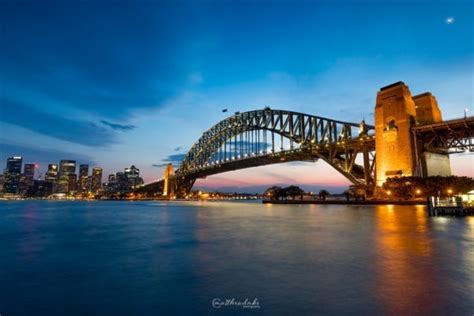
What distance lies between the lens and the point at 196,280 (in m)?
6.20

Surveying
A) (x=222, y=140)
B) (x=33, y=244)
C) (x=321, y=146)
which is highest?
(x=222, y=140)

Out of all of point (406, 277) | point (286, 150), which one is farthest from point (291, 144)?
point (406, 277)

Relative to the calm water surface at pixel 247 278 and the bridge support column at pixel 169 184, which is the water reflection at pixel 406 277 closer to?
the calm water surface at pixel 247 278

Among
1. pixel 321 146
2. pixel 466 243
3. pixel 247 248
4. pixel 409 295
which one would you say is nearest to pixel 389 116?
pixel 321 146

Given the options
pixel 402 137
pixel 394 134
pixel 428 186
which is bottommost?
pixel 428 186

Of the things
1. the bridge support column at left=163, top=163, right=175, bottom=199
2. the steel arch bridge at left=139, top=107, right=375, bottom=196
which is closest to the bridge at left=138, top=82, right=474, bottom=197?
the steel arch bridge at left=139, top=107, right=375, bottom=196

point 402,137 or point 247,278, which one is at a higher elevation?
point 402,137

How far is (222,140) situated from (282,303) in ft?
281

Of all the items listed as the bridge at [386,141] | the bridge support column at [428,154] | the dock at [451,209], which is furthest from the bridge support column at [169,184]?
the dock at [451,209]

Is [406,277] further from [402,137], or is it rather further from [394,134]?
[394,134]

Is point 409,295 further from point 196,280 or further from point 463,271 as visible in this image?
point 196,280

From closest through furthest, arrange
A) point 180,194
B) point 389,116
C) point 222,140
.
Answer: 1. point 389,116
2. point 222,140
3. point 180,194

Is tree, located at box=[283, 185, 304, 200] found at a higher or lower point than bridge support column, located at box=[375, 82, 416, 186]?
lower

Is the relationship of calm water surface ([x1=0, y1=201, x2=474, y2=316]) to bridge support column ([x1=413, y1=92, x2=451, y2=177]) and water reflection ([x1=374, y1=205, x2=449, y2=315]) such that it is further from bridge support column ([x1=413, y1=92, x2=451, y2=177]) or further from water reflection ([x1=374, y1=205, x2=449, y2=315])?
bridge support column ([x1=413, y1=92, x2=451, y2=177])
